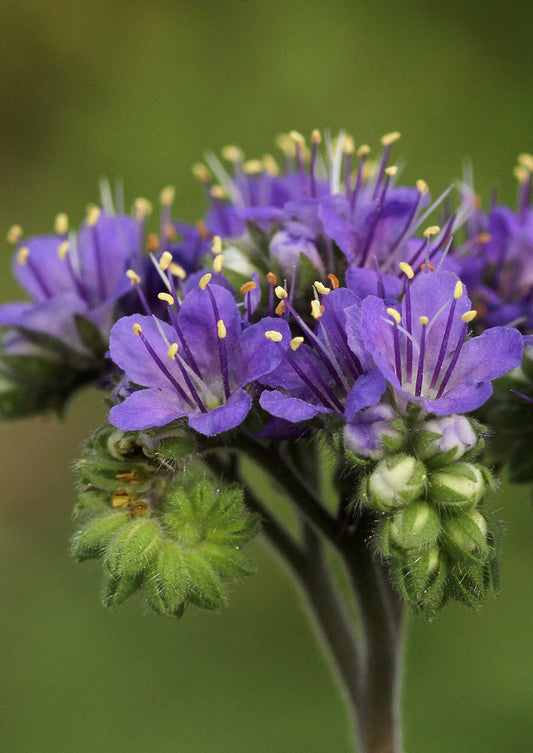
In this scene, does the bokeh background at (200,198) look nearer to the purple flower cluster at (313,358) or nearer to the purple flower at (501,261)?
the purple flower at (501,261)

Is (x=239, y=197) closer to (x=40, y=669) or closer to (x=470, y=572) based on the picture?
(x=470, y=572)

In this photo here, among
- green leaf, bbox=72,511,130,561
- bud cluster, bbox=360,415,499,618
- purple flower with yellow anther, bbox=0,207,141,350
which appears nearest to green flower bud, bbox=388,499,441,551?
bud cluster, bbox=360,415,499,618

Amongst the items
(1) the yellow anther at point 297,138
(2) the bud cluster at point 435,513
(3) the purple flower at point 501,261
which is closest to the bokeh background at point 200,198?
Answer: (3) the purple flower at point 501,261

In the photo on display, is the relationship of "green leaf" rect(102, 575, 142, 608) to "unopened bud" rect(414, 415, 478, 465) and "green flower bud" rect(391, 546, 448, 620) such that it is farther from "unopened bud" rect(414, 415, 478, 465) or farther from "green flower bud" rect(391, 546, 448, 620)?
"unopened bud" rect(414, 415, 478, 465)

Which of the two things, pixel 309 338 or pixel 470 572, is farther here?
pixel 309 338

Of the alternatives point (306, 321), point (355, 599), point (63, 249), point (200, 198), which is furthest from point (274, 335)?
point (200, 198)

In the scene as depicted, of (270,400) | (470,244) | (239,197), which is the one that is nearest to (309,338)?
(270,400)
